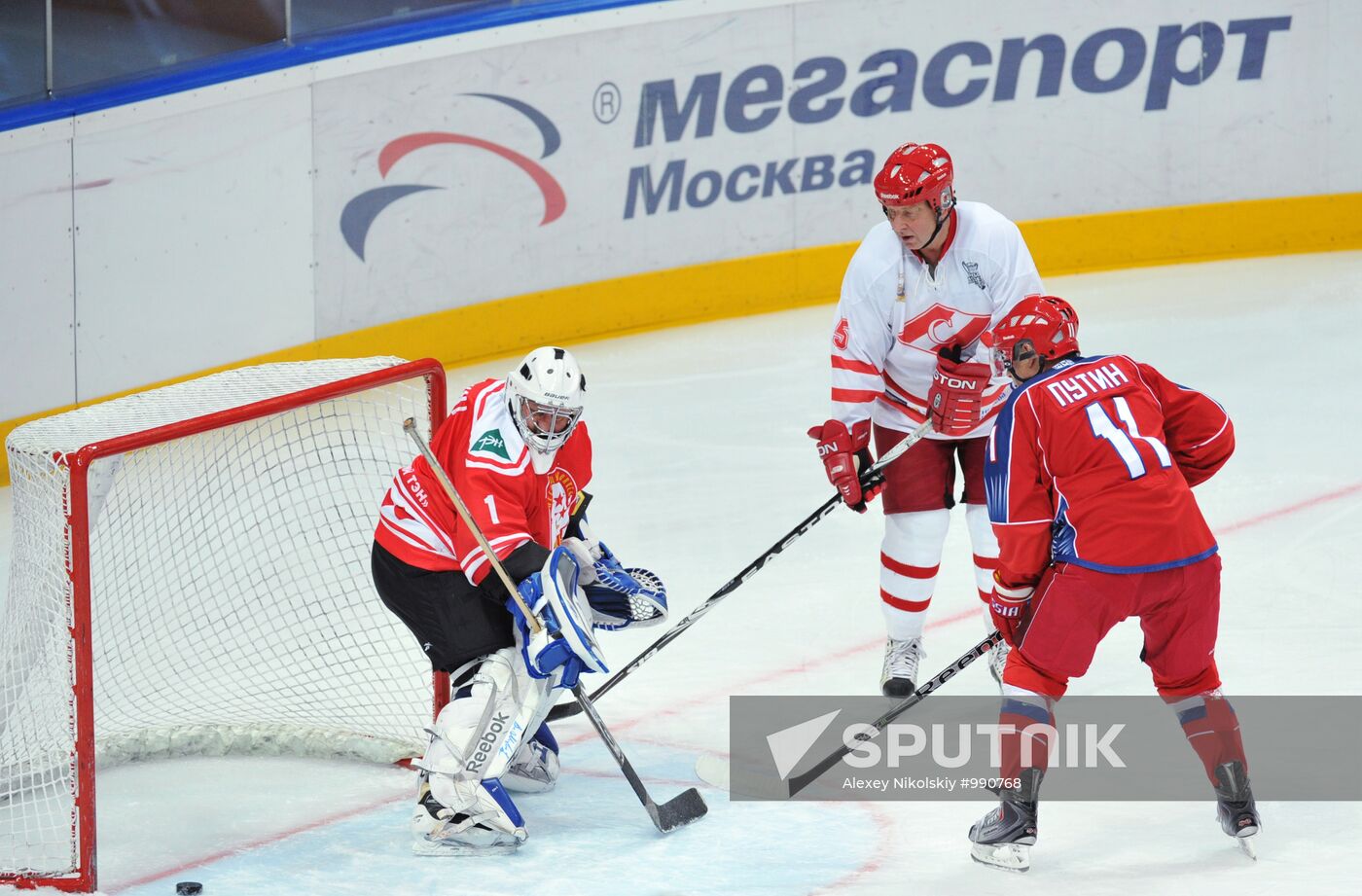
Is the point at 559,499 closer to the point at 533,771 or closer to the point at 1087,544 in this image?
the point at 533,771

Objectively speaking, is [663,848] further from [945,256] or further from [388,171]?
[388,171]

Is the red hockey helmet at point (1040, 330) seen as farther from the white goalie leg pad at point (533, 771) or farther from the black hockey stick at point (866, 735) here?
the white goalie leg pad at point (533, 771)

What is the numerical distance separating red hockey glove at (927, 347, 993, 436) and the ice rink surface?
0.70 meters

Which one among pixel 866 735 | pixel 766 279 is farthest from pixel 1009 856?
pixel 766 279

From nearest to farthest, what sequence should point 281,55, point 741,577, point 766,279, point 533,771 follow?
point 533,771
point 741,577
point 281,55
point 766,279

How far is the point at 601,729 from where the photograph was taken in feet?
11.8

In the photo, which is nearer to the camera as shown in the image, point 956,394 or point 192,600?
point 956,394

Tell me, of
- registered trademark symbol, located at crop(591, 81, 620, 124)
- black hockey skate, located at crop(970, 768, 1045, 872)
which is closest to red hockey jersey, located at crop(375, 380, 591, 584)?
black hockey skate, located at crop(970, 768, 1045, 872)

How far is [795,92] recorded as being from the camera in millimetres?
7781

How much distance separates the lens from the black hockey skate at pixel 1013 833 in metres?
3.39

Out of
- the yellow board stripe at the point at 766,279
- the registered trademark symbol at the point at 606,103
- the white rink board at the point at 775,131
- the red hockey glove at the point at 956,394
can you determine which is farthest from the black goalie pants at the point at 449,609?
the registered trademark symbol at the point at 606,103

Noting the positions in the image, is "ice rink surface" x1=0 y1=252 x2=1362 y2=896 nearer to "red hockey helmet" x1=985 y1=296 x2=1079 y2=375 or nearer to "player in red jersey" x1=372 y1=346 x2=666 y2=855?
"player in red jersey" x1=372 y1=346 x2=666 y2=855

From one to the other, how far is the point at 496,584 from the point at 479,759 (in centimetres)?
32

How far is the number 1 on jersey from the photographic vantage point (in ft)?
10.6
